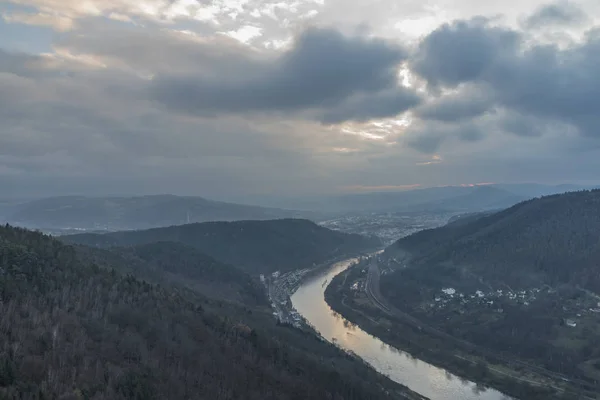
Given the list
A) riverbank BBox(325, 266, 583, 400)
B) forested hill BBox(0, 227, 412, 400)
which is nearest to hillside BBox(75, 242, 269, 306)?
riverbank BBox(325, 266, 583, 400)

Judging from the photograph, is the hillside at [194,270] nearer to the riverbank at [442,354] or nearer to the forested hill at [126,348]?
the riverbank at [442,354]

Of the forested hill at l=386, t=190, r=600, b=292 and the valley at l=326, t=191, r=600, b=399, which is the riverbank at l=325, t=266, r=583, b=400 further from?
the forested hill at l=386, t=190, r=600, b=292

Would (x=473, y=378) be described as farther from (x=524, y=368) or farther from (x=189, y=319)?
(x=189, y=319)

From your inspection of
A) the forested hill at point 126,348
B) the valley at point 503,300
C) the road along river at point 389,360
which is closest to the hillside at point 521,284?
the valley at point 503,300

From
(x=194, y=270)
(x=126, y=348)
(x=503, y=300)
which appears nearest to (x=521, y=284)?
(x=503, y=300)

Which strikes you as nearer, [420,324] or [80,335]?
[80,335]

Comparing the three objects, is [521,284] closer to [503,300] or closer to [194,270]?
[503,300]

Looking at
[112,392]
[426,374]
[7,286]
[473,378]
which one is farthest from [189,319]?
[473,378]
